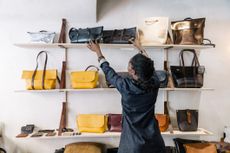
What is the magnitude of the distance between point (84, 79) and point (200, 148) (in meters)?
1.57

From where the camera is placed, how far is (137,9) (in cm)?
301

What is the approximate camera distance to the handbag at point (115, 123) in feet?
9.06

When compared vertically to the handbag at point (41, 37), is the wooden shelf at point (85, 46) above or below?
below

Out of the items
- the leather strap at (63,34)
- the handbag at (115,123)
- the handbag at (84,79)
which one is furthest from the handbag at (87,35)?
the handbag at (115,123)

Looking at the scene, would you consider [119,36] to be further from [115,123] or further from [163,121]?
[163,121]

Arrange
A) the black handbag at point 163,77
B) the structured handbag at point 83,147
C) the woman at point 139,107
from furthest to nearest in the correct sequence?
1. the black handbag at point 163,77
2. the structured handbag at point 83,147
3. the woman at point 139,107

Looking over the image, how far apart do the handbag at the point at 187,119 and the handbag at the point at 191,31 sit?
2.66 ft

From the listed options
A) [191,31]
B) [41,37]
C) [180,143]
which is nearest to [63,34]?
[41,37]

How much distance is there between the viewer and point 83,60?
2.94m

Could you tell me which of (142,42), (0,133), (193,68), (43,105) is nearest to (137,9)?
(142,42)

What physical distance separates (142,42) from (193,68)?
70 cm

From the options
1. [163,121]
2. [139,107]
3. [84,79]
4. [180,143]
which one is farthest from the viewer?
[180,143]

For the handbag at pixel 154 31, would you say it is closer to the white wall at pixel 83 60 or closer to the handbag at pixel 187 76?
the white wall at pixel 83 60

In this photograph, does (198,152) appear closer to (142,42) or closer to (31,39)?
(142,42)
